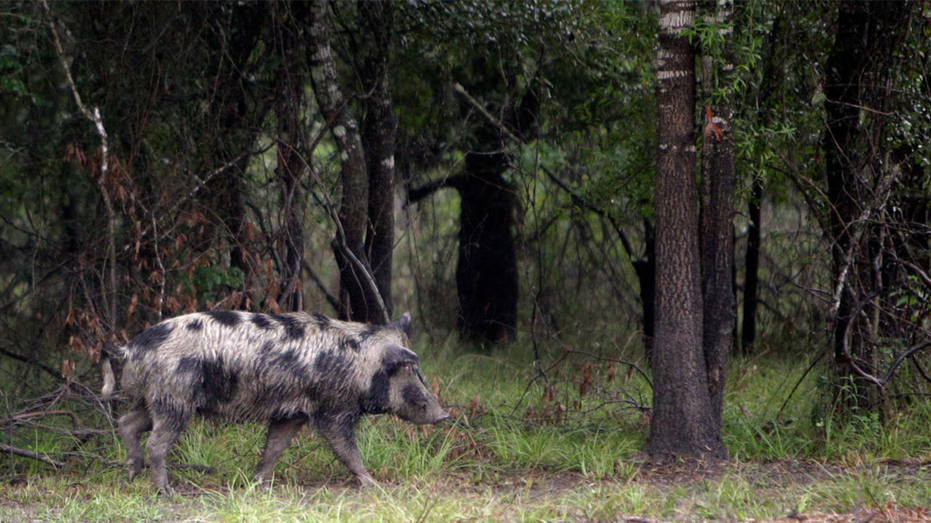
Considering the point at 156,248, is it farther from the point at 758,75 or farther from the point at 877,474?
the point at 877,474

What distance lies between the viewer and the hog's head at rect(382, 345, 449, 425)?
694 centimetres

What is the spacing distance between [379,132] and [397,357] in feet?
11.3

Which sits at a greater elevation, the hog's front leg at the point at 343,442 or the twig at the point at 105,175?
the twig at the point at 105,175

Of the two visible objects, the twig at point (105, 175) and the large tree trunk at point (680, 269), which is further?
the twig at point (105, 175)

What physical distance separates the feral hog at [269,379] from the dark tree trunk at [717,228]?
2055 mm

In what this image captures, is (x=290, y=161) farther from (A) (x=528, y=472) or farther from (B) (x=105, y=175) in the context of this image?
(A) (x=528, y=472)

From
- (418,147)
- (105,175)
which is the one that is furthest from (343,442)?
(418,147)

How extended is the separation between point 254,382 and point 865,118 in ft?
16.7

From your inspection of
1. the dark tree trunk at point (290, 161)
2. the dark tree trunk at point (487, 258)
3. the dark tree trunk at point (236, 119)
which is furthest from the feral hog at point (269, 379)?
the dark tree trunk at point (487, 258)

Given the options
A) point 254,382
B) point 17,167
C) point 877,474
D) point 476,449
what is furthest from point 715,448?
point 17,167

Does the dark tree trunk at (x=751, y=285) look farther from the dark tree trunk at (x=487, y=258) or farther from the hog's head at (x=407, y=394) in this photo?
the hog's head at (x=407, y=394)

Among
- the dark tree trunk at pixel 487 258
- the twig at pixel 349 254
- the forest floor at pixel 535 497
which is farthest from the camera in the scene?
the dark tree trunk at pixel 487 258

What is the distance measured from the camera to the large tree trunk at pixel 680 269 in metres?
7.17

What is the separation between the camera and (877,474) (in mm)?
6246
